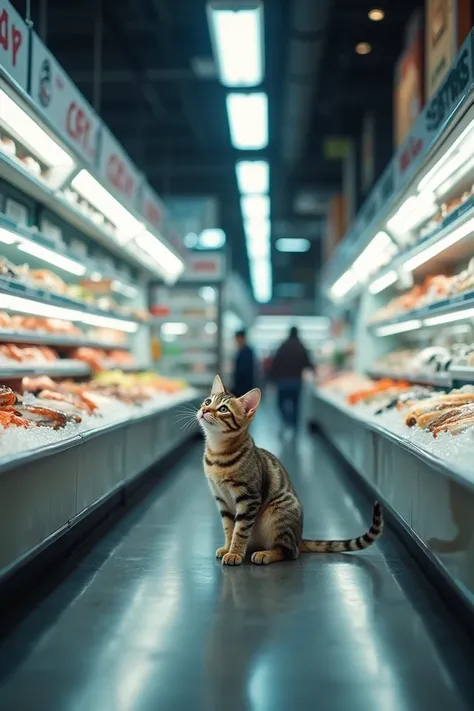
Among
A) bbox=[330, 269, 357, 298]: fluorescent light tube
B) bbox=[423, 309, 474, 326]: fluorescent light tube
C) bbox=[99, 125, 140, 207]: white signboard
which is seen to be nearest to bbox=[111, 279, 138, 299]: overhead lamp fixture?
bbox=[99, 125, 140, 207]: white signboard

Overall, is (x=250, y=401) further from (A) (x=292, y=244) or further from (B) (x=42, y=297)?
(A) (x=292, y=244)

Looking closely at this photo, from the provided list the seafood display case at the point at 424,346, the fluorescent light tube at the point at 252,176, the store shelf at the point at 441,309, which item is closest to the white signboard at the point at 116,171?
the seafood display case at the point at 424,346

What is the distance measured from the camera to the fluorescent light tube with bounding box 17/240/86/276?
555cm

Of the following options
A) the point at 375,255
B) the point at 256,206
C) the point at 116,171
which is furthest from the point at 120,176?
the point at 256,206

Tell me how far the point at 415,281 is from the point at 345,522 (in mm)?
3612

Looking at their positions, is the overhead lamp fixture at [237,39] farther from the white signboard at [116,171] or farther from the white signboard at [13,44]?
the white signboard at [13,44]

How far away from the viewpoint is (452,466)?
3.07 metres

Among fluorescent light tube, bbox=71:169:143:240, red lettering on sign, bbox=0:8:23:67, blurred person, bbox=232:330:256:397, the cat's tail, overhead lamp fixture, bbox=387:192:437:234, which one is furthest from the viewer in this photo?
blurred person, bbox=232:330:256:397

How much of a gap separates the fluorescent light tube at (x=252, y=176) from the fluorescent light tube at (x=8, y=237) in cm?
864

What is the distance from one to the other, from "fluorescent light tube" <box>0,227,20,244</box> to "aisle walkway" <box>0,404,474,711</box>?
2024 millimetres

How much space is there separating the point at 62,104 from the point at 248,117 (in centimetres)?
453

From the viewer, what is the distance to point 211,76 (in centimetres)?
1115

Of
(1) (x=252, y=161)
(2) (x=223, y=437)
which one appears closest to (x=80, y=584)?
(2) (x=223, y=437)

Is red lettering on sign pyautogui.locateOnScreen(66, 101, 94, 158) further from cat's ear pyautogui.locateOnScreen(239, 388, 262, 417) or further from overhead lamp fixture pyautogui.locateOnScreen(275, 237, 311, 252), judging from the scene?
overhead lamp fixture pyautogui.locateOnScreen(275, 237, 311, 252)
